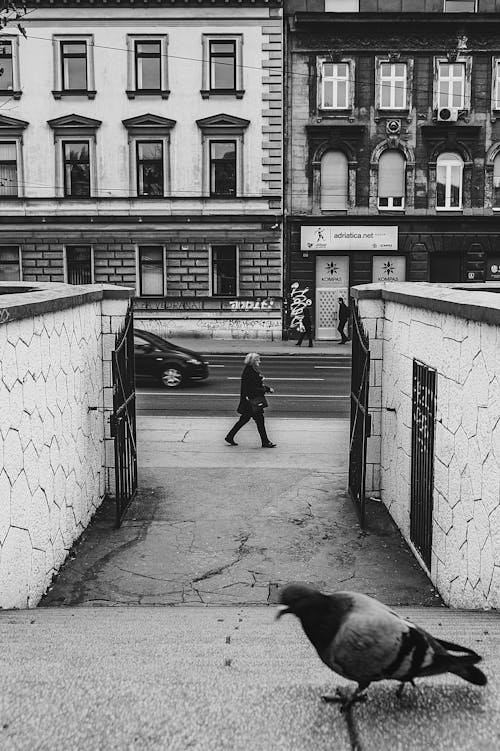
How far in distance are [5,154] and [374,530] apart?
2719 centimetres

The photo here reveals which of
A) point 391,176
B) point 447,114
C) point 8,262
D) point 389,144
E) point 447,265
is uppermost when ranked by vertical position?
point 447,114

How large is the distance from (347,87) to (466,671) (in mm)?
30849

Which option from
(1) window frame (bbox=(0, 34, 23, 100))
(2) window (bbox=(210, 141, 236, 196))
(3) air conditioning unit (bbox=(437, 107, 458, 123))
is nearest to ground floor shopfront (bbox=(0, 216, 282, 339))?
(2) window (bbox=(210, 141, 236, 196))

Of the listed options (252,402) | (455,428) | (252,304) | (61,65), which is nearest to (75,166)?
(61,65)

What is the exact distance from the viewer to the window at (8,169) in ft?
104

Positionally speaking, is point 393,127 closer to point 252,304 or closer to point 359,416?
point 252,304

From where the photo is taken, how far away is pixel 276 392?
19.8 metres

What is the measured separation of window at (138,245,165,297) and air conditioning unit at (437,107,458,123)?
11688 mm

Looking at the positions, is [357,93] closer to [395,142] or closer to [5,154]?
[395,142]

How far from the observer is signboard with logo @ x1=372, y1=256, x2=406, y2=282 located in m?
32.6

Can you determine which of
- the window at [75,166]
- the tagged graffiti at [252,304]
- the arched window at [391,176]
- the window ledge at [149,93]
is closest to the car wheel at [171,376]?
the tagged graffiti at [252,304]

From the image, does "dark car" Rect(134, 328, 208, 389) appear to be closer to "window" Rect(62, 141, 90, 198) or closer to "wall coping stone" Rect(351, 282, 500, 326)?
"wall coping stone" Rect(351, 282, 500, 326)

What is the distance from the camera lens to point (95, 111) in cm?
3139

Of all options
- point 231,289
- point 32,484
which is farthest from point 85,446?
point 231,289
